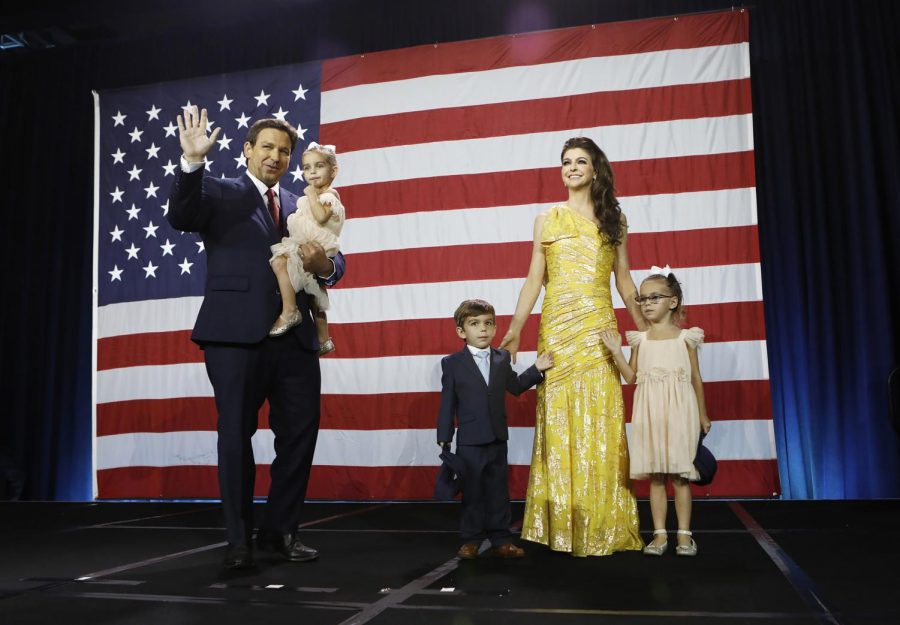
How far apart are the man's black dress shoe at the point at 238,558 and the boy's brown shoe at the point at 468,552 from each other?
0.71 meters

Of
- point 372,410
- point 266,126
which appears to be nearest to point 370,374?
point 372,410

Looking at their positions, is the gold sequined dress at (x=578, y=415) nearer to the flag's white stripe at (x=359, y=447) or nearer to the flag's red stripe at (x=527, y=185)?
the flag's white stripe at (x=359, y=447)

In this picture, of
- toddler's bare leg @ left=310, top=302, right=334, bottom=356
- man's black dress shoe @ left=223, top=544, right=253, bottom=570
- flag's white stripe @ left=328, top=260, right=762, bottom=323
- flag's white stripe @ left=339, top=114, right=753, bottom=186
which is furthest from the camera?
flag's white stripe @ left=339, top=114, right=753, bottom=186

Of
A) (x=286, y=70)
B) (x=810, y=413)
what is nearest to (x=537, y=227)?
(x=810, y=413)

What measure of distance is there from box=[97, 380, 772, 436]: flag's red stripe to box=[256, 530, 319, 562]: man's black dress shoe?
2185 mm

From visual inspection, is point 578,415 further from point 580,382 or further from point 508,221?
point 508,221

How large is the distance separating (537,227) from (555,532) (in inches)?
45.2

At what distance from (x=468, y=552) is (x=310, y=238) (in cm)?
122

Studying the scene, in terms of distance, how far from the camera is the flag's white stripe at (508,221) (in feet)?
15.0

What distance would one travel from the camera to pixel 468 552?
268cm

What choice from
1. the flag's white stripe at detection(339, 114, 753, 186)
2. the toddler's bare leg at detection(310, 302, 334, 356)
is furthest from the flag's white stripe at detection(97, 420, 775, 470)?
the toddler's bare leg at detection(310, 302, 334, 356)

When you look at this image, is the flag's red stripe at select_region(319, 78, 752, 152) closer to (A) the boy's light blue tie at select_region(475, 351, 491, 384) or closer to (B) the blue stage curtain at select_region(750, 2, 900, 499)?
(B) the blue stage curtain at select_region(750, 2, 900, 499)

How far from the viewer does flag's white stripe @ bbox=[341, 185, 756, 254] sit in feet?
15.0

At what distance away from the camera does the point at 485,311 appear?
9.37ft
